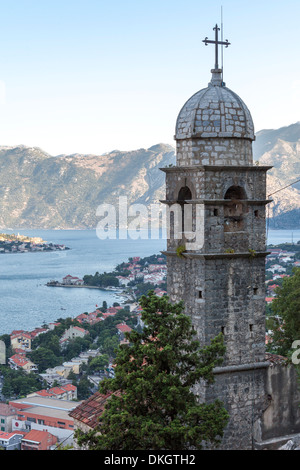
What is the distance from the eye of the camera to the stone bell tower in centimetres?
1084

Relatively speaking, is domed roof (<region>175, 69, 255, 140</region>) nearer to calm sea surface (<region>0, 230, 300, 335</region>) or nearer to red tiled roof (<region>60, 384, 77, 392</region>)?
red tiled roof (<region>60, 384, 77, 392</region>)

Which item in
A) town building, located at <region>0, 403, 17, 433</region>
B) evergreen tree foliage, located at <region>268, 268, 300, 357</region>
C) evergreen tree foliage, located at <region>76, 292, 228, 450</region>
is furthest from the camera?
town building, located at <region>0, 403, 17, 433</region>

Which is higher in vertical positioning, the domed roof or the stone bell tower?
the domed roof

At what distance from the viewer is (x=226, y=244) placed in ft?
36.2

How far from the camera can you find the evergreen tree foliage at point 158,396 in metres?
8.75

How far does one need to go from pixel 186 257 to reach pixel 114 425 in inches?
130

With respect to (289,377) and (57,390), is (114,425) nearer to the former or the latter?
(289,377)

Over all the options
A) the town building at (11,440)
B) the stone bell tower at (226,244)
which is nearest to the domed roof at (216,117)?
the stone bell tower at (226,244)

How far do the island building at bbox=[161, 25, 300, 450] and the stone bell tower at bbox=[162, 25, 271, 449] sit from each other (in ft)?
0.05

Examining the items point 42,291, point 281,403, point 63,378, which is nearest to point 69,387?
point 63,378

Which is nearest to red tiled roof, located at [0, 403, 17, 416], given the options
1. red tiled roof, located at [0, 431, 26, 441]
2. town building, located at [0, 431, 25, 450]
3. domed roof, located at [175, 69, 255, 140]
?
red tiled roof, located at [0, 431, 26, 441]

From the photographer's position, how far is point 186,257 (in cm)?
1118

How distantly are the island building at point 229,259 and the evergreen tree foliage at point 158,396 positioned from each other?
1416 millimetres

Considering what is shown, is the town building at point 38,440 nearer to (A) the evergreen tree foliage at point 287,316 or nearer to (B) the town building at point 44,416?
(B) the town building at point 44,416
